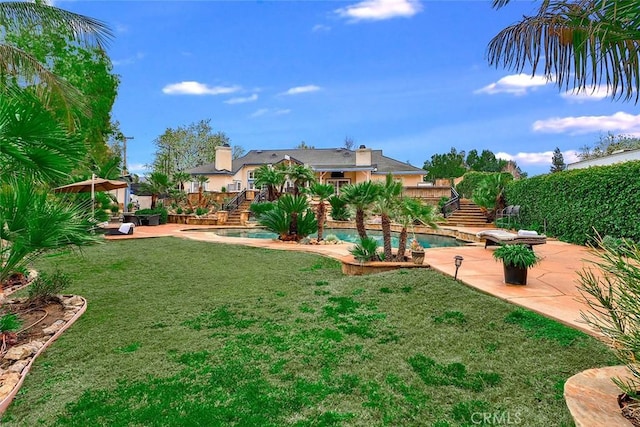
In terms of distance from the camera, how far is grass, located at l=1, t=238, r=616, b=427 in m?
2.71

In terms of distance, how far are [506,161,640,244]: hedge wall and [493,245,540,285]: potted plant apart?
294 centimetres

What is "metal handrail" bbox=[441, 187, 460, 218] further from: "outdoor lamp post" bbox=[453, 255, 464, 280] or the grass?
the grass

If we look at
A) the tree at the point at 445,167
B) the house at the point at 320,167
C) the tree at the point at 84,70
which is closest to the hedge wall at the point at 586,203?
the house at the point at 320,167

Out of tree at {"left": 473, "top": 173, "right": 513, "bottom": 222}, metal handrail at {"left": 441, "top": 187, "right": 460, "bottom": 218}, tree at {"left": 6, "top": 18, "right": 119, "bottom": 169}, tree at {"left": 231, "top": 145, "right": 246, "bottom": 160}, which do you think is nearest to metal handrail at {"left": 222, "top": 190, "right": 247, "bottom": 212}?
tree at {"left": 6, "top": 18, "right": 119, "bottom": 169}

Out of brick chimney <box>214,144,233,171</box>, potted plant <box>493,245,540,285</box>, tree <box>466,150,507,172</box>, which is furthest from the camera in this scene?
tree <box>466,150,507,172</box>

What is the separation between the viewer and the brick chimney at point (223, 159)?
32.8m

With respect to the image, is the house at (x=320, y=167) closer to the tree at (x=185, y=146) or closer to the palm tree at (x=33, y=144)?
the tree at (x=185, y=146)

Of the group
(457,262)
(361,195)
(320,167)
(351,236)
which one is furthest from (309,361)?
(320,167)

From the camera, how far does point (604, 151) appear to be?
3291cm

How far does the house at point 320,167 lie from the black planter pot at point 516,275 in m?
24.3

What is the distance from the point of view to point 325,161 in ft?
109

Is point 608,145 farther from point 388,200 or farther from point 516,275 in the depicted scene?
point 516,275

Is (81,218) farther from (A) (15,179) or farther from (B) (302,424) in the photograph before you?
(B) (302,424)

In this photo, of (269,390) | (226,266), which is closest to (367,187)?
(226,266)
